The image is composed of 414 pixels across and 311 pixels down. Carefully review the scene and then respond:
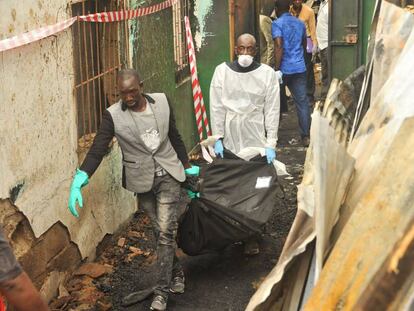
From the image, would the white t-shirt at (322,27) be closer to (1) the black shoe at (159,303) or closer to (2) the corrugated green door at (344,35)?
(2) the corrugated green door at (344,35)

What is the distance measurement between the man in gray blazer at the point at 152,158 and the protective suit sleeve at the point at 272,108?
1248 mm

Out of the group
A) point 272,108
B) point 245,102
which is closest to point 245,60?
point 245,102

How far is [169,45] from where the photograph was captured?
381 inches

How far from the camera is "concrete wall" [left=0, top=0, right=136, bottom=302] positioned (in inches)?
214

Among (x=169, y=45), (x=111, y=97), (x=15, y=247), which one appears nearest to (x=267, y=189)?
(x=111, y=97)

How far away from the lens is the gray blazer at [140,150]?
6.11 meters

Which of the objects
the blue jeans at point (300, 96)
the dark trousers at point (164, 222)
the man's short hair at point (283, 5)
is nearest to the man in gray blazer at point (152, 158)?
the dark trousers at point (164, 222)

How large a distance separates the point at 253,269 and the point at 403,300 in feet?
15.8

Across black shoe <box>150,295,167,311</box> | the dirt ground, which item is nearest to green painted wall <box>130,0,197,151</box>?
the dirt ground

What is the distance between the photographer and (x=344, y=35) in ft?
34.4

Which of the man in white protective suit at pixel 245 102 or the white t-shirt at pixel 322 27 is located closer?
the man in white protective suit at pixel 245 102

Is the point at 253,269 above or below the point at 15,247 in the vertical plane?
below

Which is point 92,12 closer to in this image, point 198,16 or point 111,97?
point 111,97

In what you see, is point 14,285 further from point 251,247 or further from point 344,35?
point 344,35
